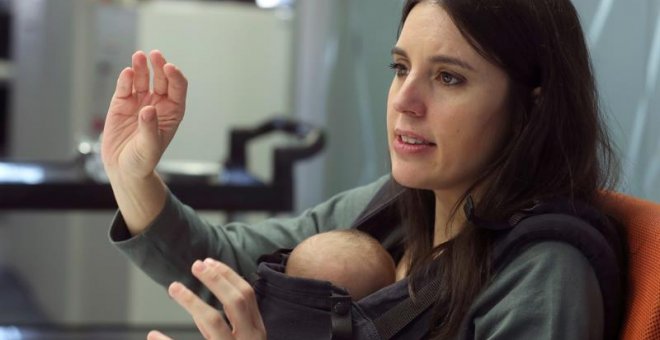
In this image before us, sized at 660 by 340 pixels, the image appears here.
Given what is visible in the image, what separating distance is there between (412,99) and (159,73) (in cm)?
39

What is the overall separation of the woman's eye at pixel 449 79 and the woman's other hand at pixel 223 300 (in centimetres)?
41

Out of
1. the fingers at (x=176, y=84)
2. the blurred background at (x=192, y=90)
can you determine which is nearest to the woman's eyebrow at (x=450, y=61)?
the fingers at (x=176, y=84)

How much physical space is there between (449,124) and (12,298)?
183 inches

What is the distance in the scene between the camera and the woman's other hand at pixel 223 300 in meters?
1.22

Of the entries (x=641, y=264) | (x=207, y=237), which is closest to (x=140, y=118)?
(x=207, y=237)

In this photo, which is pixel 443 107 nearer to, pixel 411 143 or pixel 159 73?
pixel 411 143

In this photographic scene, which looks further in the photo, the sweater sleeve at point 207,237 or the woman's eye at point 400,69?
the sweater sleeve at point 207,237

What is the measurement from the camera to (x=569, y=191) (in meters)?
1.38

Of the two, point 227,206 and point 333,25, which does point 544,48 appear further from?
point 333,25

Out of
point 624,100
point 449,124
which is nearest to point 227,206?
point 624,100

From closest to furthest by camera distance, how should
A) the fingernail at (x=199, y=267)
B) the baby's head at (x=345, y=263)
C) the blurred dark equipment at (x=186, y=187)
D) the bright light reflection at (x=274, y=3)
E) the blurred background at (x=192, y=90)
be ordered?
the fingernail at (x=199, y=267), the baby's head at (x=345, y=263), the blurred dark equipment at (x=186, y=187), the blurred background at (x=192, y=90), the bright light reflection at (x=274, y=3)

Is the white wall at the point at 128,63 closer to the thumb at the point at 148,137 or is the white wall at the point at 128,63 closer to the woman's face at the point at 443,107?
the thumb at the point at 148,137

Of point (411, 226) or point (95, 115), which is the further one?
point (95, 115)

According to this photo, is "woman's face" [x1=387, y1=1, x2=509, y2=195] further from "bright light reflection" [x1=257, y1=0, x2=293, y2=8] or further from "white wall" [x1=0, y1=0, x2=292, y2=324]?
"bright light reflection" [x1=257, y1=0, x2=293, y2=8]
